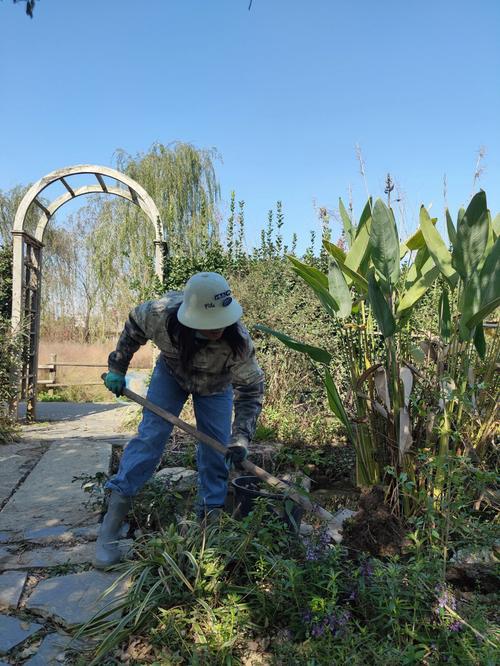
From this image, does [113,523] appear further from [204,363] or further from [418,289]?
[418,289]

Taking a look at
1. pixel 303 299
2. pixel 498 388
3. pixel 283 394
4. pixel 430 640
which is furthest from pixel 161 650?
pixel 303 299

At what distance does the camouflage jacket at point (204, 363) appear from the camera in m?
2.93

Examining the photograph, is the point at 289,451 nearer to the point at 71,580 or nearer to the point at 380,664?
the point at 71,580

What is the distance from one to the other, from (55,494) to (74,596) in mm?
1646

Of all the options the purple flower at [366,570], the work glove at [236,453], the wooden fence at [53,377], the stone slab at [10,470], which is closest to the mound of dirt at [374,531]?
the purple flower at [366,570]

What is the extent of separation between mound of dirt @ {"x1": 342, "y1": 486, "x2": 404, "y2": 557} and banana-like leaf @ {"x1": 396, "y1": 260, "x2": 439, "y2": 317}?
115 centimetres

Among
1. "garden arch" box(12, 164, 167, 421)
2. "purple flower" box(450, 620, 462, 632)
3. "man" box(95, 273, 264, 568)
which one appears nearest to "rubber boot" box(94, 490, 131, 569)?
"man" box(95, 273, 264, 568)

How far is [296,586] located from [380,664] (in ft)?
1.32

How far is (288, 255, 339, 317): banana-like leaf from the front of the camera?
10.9ft

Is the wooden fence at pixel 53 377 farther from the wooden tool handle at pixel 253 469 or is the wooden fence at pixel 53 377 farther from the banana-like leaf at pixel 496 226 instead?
the banana-like leaf at pixel 496 226

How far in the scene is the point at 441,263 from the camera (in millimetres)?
3010

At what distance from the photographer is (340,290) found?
3240mm

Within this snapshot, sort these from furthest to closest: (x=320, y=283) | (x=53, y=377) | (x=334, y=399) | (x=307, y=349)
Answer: (x=53, y=377)
(x=320, y=283)
(x=334, y=399)
(x=307, y=349)

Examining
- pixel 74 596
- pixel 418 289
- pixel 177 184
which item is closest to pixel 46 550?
pixel 74 596
